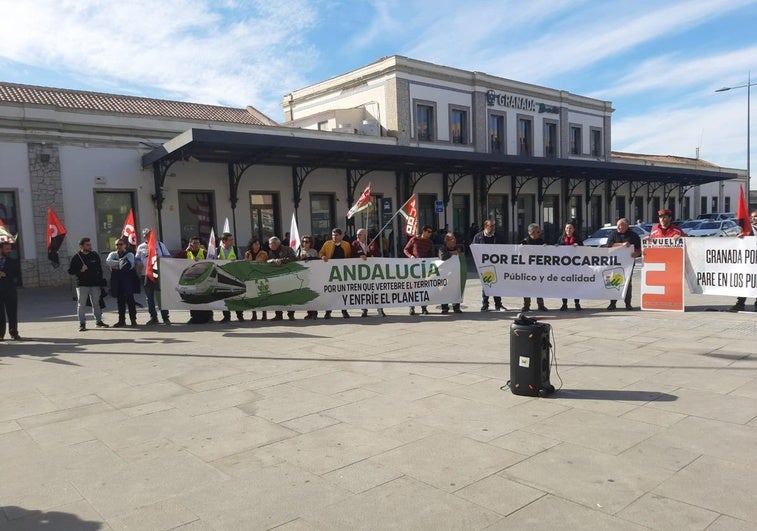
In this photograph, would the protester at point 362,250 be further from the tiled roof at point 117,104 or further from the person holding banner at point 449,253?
the tiled roof at point 117,104

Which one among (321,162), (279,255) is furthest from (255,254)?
(321,162)

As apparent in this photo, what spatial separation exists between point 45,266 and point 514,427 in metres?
18.9

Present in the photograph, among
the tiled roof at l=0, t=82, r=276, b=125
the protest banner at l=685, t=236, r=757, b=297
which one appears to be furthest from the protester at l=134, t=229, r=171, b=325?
the tiled roof at l=0, t=82, r=276, b=125

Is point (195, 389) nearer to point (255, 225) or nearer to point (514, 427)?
point (514, 427)

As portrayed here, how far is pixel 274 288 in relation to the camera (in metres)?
11.1

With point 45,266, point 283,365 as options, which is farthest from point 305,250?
point 45,266

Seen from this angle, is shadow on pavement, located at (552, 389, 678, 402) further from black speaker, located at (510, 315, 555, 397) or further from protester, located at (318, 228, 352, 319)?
protester, located at (318, 228, 352, 319)

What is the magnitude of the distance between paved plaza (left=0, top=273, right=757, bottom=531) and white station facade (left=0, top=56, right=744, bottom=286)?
1102 cm

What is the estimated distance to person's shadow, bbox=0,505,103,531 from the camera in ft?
11.2

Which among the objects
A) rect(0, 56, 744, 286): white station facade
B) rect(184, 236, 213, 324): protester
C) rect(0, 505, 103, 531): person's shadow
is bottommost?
rect(0, 505, 103, 531): person's shadow

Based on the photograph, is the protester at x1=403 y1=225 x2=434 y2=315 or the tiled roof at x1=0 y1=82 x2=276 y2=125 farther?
the tiled roof at x1=0 y1=82 x2=276 y2=125

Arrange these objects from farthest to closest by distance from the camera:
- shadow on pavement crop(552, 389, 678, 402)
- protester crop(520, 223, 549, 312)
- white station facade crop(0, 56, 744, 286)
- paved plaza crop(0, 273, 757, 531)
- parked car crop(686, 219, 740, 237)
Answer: parked car crop(686, 219, 740, 237) < white station facade crop(0, 56, 744, 286) < protester crop(520, 223, 549, 312) < shadow on pavement crop(552, 389, 678, 402) < paved plaza crop(0, 273, 757, 531)

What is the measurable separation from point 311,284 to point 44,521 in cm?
781

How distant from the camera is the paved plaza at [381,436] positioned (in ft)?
11.5
